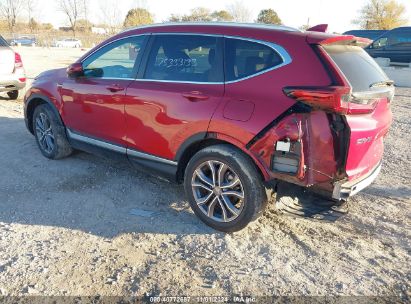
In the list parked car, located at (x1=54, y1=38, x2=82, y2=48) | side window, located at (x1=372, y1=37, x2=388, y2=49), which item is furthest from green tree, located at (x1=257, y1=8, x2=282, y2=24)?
side window, located at (x1=372, y1=37, x2=388, y2=49)

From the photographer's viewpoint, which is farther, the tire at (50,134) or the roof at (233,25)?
the tire at (50,134)

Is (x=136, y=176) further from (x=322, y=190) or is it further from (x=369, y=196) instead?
(x=369, y=196)

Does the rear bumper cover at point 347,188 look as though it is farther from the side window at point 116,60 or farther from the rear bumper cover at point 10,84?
the rear bumper cover at point 10,84

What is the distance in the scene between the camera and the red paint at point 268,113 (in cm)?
267

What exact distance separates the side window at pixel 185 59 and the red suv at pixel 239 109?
0.01 meters

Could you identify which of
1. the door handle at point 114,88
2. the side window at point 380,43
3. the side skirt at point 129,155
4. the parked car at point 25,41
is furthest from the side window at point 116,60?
the parked car at point 25,41

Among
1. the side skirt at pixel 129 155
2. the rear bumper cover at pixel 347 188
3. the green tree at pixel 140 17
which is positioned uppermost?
the green tree at pixel 140 17

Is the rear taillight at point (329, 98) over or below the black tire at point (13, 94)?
over

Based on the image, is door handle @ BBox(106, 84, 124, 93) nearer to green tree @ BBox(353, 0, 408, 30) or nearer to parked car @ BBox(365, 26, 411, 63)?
parked car @ BBox(365, 26, 411, 63)

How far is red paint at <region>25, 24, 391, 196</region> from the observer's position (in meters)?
2.67

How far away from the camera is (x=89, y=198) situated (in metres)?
3.85

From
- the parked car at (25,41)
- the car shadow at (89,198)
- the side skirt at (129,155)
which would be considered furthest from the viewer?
the parked car at (25,41)

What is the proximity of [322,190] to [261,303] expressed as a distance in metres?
1.01

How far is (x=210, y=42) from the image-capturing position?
3.26 m
